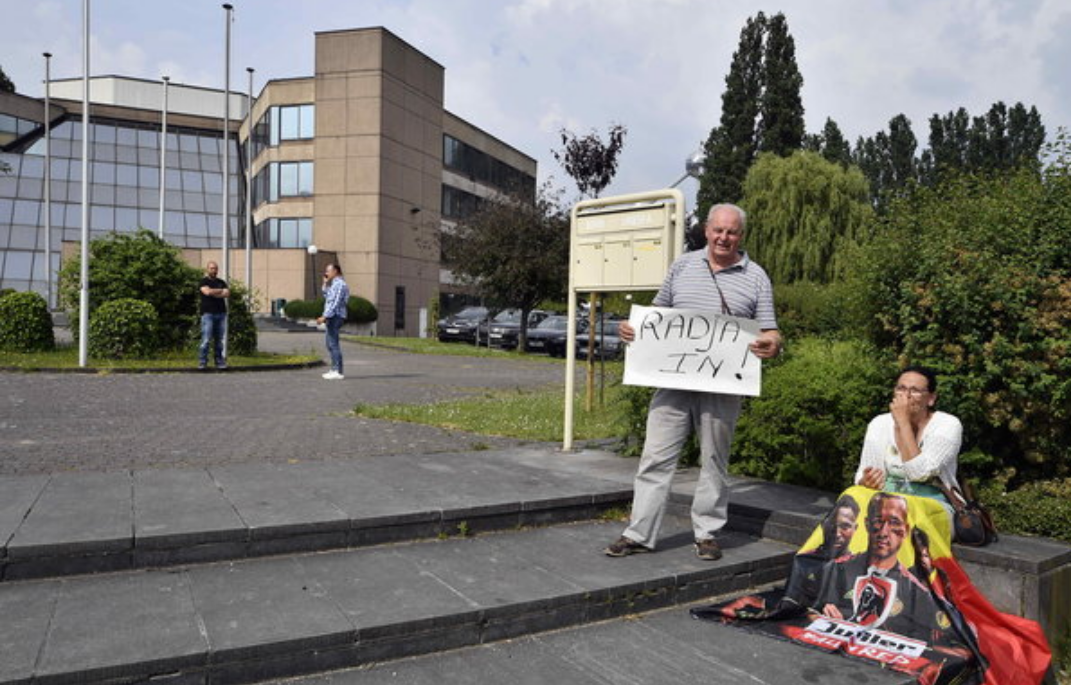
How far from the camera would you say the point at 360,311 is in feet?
137

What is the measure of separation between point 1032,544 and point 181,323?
16.8 m

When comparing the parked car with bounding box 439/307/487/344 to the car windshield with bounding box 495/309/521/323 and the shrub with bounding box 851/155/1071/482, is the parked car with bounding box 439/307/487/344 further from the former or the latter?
the shrub with bounding box 851/155/1071/482

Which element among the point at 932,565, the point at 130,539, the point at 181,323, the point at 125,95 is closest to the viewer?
the point at 932,565

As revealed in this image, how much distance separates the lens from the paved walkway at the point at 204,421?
22.2 feet

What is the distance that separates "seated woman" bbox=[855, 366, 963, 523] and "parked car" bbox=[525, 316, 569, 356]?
23.2 meters

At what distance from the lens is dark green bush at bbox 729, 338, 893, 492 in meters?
5.70

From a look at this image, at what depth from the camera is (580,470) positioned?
20.9ft

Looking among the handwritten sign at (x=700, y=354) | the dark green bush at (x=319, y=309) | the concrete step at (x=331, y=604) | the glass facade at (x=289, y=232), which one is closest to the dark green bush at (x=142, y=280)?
the concrete step at (x=331, y=604)

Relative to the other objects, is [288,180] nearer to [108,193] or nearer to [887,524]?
[108,193]

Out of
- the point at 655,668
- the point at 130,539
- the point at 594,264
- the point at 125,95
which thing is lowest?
the point at 655,668

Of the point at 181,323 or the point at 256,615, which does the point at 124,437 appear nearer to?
the point at 256,615

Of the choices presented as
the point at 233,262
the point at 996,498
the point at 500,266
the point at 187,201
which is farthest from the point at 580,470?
the point at 187,201

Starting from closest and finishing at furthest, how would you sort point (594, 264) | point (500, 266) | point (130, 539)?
1. point (130, 539)
2. point (594, 264)
3. point (500, 266)

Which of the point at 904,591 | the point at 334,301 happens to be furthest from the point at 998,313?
the point at 334,301
